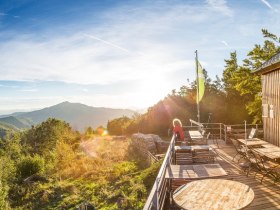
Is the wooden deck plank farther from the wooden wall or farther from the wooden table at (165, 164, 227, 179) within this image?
the wooden wall

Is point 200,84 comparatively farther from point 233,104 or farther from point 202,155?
point 233,104

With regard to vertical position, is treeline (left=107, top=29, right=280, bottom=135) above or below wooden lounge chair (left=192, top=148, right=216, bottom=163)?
above

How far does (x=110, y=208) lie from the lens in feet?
51.0

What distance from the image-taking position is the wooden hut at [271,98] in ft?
41.8

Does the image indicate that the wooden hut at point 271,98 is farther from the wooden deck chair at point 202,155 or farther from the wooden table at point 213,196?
the wooden table at point 213,196

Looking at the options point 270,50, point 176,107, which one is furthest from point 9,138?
point 270,50

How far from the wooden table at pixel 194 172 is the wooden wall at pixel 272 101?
20.3ft

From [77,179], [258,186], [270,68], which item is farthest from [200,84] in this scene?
[77,179]

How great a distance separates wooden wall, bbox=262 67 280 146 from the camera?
1279cm

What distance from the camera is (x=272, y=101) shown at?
531 inches

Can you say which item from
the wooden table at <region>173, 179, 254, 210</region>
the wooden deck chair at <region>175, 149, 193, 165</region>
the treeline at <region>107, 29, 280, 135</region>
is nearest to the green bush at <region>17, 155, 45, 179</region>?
the treeline at <region>107, 29, 280, 135</region>

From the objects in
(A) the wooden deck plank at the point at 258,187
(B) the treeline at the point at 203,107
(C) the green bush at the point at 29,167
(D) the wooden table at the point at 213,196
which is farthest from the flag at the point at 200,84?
(C) the green bush at the point at 29,167

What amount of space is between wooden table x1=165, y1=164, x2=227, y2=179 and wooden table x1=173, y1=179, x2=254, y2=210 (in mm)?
1309

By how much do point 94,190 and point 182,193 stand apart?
16.7 meters
